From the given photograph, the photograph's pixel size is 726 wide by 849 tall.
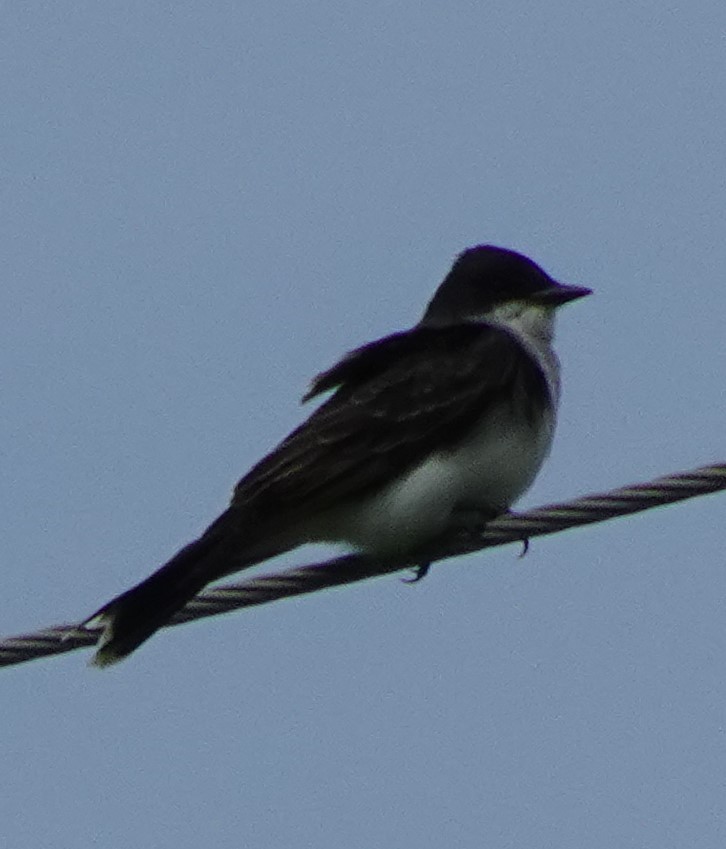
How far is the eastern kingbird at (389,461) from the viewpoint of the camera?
841 cm

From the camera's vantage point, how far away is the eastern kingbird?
27.6 ft

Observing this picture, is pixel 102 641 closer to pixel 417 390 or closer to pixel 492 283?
pixel 417 390

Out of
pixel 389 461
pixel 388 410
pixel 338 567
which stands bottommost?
pixel 338 567

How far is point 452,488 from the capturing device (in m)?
9.05

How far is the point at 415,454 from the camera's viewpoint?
911 centimetres

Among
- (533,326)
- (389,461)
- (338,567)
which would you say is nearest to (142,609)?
(338,567)

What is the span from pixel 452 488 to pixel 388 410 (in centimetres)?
37

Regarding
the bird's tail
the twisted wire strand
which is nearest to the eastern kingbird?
the bird's tail

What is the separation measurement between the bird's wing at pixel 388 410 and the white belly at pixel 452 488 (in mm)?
59

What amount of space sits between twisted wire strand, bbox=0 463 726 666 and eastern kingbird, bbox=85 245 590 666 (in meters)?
0.34

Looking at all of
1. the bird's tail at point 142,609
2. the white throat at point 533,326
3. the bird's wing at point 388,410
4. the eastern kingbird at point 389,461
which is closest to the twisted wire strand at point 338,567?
the bird's tail at point 142,609

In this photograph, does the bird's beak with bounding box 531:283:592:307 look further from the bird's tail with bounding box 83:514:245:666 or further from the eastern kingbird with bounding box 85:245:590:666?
the bird's tail with bounding box 83:514:245:666

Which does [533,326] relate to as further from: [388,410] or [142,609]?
[142,609]

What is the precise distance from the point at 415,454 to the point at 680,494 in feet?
5.76
